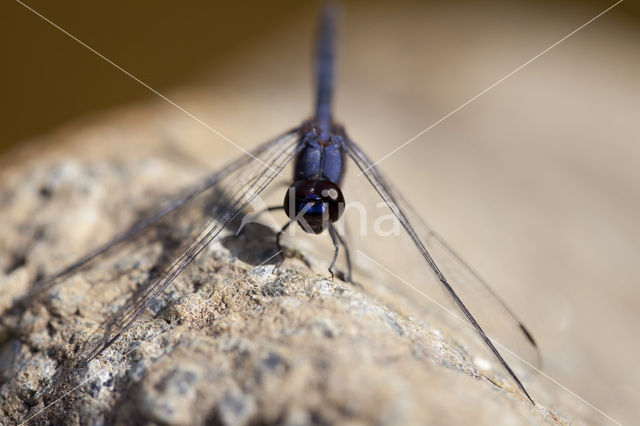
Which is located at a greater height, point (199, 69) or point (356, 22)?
point (356, 22)

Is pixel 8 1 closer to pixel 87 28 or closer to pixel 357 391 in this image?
pixel 87 28

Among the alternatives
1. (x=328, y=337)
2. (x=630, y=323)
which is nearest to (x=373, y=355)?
(x=328, y=337)

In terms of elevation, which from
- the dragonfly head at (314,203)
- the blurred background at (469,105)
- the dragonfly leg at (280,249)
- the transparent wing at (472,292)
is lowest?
the blurred background at (469,105)

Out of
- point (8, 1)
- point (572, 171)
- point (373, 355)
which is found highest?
point (373, 355)

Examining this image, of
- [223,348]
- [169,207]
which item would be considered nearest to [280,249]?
[223,348]

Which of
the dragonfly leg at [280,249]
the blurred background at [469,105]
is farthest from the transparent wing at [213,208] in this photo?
the blurred background at [469,105]

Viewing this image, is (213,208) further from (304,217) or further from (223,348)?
(223,348)

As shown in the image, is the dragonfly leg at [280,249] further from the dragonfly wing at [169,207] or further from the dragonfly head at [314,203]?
the dragonfly wing at [169,207]
